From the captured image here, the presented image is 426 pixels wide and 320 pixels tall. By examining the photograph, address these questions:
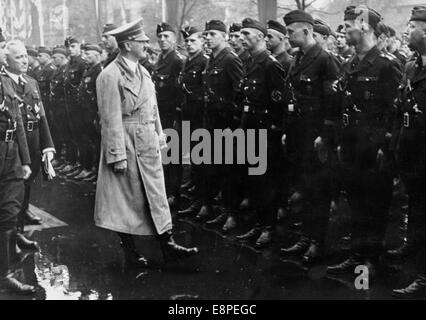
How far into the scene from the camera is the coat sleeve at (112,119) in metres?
4.70

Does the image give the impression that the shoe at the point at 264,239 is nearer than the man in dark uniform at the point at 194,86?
Yes

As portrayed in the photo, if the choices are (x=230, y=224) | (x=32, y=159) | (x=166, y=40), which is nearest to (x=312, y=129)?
(x=230, y=224)

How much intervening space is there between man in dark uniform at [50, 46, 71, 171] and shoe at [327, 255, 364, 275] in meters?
2.87

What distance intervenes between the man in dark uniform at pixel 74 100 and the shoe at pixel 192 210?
3.68 feet

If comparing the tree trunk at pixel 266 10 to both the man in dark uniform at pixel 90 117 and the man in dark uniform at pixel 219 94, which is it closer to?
the man in dark uniform at pixel 219 94

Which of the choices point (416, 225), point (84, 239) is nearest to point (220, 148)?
point (84, 239)

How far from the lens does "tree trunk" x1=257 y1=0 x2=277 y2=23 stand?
593 cm

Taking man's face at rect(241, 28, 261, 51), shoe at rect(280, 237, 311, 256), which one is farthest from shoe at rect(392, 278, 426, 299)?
man's face at rect(241, 28, 261, 51)

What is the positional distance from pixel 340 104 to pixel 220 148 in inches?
44.9

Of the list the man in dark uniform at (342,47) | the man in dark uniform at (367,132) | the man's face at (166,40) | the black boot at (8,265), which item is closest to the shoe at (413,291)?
the man in dark uniform at (367,132)

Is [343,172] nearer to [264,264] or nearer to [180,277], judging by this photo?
[264,264]

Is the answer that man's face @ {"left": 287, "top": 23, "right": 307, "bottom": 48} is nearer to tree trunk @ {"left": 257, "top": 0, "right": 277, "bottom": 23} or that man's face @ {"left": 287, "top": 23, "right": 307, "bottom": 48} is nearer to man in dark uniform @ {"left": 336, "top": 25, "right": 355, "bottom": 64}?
tree trunk @ {"left": 257, "top": 0, "right": 277, "bottom": 23}

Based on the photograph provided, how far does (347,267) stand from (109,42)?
309 centimetres

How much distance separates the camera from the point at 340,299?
434 cm
